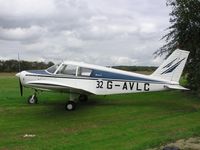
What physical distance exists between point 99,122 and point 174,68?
602 centimetres

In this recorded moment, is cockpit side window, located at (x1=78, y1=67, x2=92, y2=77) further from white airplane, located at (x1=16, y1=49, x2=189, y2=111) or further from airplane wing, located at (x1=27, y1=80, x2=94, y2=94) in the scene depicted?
airplane wing, located at (x1=27, y1=80, x2=94, y2=94)

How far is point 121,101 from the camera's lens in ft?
74.9

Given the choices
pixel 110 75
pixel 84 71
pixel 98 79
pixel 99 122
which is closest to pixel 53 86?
pixel 84 71

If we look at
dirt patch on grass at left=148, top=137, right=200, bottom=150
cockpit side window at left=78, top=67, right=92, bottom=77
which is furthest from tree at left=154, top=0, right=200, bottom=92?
dirt patch on grass at left=148, top=137, right=200, bottom=150

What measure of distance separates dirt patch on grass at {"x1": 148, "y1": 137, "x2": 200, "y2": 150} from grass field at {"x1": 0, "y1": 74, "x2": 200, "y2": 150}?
20.9 inches

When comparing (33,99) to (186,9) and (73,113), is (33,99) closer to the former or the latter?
(73,113)

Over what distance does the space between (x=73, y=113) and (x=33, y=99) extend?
3.18m

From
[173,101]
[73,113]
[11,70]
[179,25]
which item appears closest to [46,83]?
[73,113]

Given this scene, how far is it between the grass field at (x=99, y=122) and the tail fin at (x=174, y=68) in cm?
159

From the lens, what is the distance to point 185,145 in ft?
38.4

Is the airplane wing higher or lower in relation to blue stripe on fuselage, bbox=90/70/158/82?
lower

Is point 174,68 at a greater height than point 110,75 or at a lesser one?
greater

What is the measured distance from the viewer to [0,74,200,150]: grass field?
13141mm

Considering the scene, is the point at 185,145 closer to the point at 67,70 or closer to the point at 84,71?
the point at 84,71
